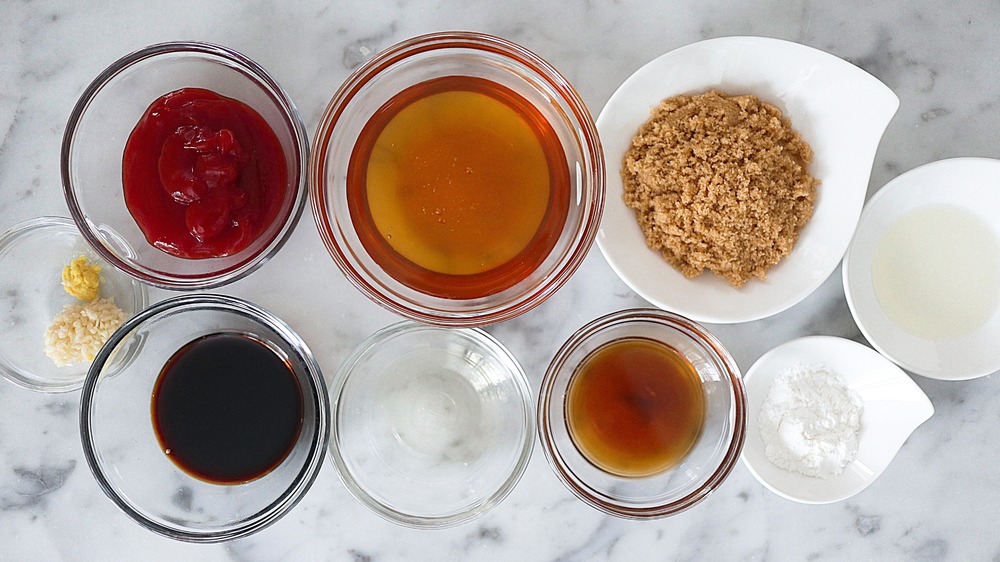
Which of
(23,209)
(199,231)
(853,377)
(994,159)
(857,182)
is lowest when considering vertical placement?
(853,377)

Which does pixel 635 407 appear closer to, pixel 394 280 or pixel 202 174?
pixel 394 280

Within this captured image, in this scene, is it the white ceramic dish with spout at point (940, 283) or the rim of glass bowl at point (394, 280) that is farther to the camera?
the white ceramic dish with spout at point (940, 283)

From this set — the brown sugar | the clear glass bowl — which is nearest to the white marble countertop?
the clear glass bowl

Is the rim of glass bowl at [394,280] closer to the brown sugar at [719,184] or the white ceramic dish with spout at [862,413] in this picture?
the brown sugar at [719,184]

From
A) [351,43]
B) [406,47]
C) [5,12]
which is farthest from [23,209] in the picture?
[406,47]

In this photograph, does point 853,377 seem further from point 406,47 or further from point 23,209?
point 23,209

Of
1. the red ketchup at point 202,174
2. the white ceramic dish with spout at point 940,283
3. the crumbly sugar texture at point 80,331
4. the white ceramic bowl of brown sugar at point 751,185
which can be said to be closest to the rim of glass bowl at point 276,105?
the red ketchup at point 202,174

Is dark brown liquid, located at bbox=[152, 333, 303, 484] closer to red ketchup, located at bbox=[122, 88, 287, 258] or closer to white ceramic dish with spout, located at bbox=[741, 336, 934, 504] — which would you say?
red ketchup, located at bbox=[122, 88, 287, 258]
